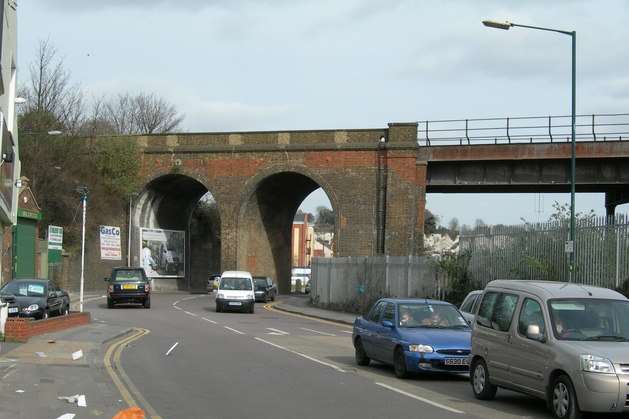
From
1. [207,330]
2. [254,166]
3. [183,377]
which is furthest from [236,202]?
[183,377]

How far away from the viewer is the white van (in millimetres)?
38281

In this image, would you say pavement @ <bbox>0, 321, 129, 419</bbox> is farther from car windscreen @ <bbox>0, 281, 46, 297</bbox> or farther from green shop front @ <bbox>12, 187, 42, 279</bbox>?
green shop front @ <bbox>12, 187, 42, 279</bbox>

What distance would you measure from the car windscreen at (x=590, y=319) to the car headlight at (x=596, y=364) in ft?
2.44

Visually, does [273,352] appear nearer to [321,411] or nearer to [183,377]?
[183,377]

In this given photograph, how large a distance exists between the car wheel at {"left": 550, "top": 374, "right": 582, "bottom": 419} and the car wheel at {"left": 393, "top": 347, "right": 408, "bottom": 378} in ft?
14.7

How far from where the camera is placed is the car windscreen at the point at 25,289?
81.1ft

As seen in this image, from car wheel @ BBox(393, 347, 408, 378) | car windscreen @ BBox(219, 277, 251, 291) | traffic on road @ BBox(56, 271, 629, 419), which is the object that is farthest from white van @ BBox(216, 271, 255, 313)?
car wheel @ BBox(393, 347, 408, 378)

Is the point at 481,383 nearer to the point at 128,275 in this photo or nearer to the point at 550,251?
the point at 550,251

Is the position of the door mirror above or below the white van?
above

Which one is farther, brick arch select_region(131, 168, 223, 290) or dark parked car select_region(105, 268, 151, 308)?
brick arch select_region(131, 168, 223, 290)

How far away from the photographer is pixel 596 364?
9875 millimetres

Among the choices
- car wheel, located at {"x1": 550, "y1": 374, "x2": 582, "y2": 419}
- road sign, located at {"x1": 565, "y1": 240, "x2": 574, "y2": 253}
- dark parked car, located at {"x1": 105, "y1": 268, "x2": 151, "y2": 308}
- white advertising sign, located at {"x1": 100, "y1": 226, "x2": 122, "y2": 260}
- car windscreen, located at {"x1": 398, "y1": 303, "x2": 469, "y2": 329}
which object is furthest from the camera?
dark parked car, located at {"x1": 105, "y1": 268, "x2": 151, "y2": 308}

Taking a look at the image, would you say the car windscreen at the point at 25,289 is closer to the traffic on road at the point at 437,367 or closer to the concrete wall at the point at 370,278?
the traffic on road at the point at 437,367

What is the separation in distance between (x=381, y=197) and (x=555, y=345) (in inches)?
1784
